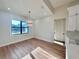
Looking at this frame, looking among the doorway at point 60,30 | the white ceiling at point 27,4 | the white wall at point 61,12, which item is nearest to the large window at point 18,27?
the white ceiling at point 27,4

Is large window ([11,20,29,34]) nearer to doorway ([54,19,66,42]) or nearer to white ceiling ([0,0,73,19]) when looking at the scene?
white ceiling ([0,0,73,19])

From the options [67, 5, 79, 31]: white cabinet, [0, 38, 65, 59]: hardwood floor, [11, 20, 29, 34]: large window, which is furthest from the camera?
[11, 20, 29, 34]: large window

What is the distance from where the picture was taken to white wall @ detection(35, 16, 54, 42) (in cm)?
750

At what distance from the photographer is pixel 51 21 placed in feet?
24.6

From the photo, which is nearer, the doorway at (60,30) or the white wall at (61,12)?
the white wall at (61,12)

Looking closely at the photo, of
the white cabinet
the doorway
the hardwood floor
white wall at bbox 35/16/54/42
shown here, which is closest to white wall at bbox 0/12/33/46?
the hardwood floor

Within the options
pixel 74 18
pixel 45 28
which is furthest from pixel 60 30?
pixel 74 18

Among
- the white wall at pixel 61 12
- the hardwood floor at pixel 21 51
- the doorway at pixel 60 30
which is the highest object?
the white wall at pixel 61 12

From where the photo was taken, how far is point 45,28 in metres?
8.62

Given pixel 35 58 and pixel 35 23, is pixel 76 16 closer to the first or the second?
pixel 35 58

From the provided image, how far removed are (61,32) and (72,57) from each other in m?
5.27

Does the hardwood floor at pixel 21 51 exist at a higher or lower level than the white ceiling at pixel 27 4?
lower

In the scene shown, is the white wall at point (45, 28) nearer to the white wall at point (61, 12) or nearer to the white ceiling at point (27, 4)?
the white wall at point (61, 12)

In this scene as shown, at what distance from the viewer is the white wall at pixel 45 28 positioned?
750 centimetres
